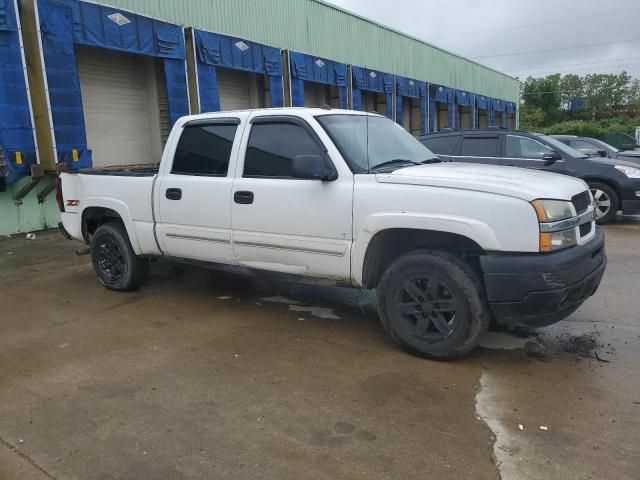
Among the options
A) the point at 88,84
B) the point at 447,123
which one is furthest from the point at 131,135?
the point at 447,123

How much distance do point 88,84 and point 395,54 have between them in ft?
47.8

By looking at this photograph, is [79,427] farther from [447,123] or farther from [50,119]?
[447,123]

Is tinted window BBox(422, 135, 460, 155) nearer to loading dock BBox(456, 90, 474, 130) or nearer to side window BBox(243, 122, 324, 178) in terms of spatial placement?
side window BBox(243, 122, 324, 178)

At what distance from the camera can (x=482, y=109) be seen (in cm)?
3306

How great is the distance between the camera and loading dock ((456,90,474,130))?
2912cm

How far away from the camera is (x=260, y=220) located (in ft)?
15.3

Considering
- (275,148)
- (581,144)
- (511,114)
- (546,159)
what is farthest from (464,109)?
(275,148)

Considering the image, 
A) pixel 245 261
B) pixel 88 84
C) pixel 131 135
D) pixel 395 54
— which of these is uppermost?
pixel 395 54

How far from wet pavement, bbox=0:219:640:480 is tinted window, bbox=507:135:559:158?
4.22 m

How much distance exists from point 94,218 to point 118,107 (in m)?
6.59

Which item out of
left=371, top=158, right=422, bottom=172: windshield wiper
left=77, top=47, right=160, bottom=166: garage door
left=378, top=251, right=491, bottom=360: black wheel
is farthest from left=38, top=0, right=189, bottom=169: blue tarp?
left=378, top=251, right=491, bottom=360: black wheel

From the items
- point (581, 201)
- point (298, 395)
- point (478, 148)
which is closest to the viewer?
point (298, 395)

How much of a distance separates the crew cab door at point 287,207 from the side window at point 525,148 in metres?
5.93

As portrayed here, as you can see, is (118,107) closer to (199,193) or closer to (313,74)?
(313,74)
